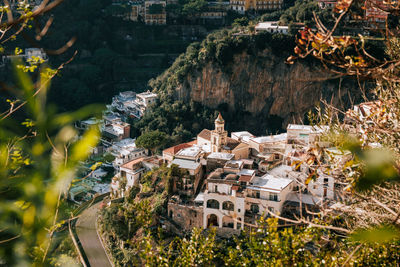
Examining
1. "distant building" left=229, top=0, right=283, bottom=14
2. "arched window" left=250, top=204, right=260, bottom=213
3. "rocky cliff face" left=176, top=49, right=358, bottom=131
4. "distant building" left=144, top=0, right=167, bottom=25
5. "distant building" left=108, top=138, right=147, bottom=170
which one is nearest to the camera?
"arched window" left=250, top=204, right=260, bottom=213

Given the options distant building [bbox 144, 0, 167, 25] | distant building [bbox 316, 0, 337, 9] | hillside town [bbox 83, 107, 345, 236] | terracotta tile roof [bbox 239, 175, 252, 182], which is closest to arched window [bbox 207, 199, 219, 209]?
hillside town [bbox 83, 107, 345, 236]

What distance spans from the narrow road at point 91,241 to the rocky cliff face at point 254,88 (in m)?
10.9

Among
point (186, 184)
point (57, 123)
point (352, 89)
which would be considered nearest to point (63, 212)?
point (57, 123)

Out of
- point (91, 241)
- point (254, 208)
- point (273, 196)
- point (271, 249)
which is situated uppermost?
point (271, 249)

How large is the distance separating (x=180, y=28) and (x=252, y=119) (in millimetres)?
12481

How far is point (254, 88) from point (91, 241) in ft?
45.7

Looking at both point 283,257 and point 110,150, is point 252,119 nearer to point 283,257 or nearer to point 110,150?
point 110,150

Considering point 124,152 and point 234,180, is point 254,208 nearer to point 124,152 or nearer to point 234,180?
point 234,180

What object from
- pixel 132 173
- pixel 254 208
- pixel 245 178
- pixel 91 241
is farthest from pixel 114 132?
pixel 254 208

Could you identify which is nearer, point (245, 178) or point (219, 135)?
point (245, 178)

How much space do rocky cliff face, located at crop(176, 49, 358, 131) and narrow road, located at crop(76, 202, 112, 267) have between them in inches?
430

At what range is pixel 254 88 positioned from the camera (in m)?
23.7

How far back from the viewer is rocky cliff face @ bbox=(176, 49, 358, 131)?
2314cm

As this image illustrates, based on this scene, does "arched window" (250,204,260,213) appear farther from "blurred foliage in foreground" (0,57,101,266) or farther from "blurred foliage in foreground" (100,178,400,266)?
"blurred foliage in foreground" (0,57,101,266)
